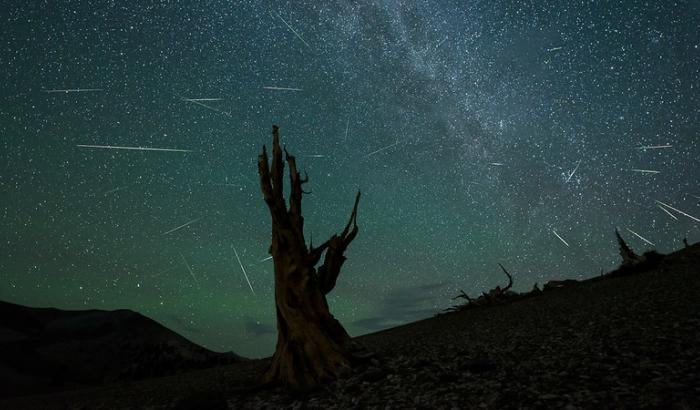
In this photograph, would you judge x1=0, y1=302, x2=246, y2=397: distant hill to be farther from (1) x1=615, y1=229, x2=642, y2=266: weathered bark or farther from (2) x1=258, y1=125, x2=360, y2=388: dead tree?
(1) x1=615, y1=229, x2=642, y2=266: weathered bark

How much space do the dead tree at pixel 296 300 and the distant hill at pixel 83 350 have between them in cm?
1407

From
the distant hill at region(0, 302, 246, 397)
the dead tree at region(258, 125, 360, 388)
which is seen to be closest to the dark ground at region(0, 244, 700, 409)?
the dead tree at region(258, 125, 360, 388)

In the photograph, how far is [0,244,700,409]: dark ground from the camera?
241 inches

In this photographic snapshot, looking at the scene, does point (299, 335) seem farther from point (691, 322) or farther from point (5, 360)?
point (5, 360)

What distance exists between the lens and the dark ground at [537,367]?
20.0 ft

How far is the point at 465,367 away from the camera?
8.45 metres

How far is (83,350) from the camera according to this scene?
26406mm

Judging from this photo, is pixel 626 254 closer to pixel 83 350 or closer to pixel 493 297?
pixel 493 297

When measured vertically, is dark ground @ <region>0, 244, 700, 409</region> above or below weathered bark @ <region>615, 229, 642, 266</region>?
below

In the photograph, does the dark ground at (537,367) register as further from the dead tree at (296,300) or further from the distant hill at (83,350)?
the distant hill at (83,350)

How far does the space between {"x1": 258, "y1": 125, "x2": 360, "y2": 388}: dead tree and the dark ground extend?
64 centimetres

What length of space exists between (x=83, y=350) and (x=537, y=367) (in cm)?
2854

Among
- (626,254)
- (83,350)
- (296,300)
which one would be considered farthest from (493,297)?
(83,350)

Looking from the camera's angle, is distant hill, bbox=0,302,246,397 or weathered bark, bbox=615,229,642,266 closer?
weathered bark, bbox=615,229,642,266
